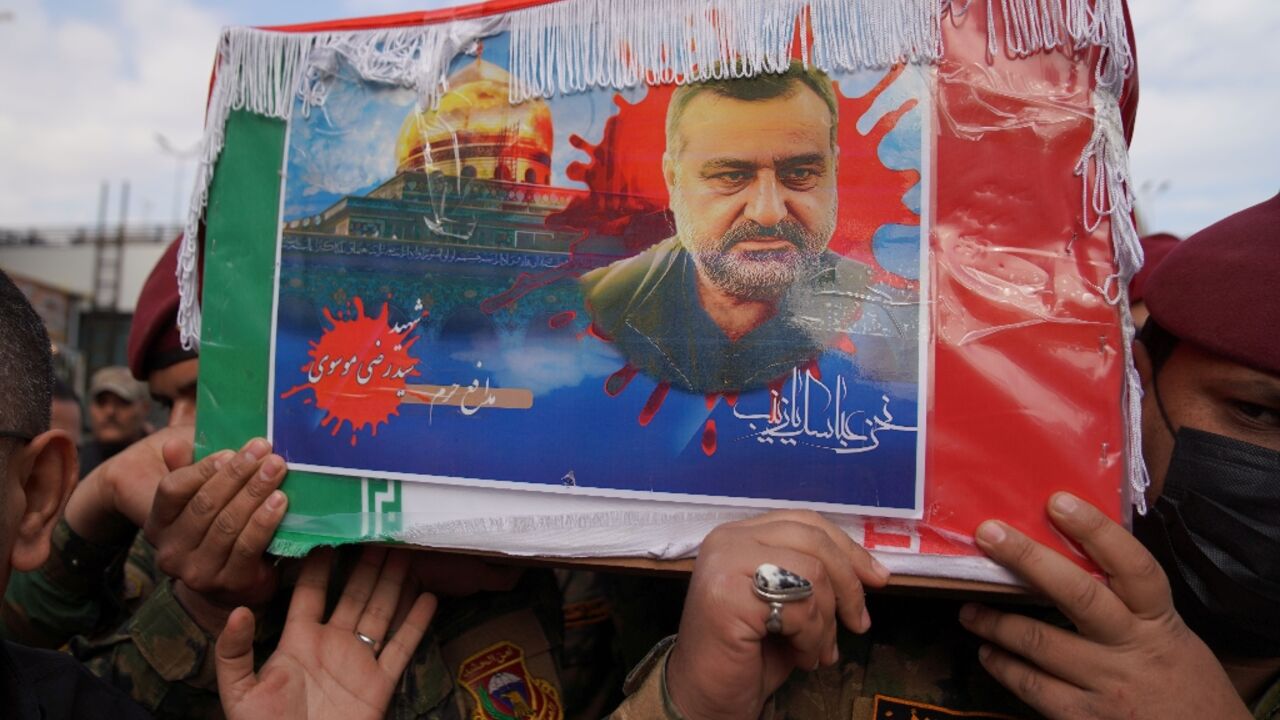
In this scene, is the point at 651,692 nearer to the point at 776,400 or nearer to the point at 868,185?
the point at 776,400

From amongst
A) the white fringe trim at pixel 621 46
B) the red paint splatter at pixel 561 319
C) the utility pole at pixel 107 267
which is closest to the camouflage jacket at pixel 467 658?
the white fringe trim at pixel 621 46

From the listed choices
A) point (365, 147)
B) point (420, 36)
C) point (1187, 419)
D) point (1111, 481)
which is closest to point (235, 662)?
point (365, 147)

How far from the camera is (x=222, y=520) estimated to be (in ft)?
4.27

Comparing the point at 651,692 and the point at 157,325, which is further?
→ the point at 157,325

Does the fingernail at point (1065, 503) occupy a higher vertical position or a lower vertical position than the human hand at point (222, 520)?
higher

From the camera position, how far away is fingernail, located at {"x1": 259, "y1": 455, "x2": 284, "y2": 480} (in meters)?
1.29

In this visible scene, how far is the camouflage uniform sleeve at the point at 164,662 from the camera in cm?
152

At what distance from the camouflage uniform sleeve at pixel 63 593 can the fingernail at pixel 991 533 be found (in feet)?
6.67

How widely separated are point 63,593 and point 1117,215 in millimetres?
2404

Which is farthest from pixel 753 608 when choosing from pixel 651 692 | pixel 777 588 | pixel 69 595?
pixel 69 595

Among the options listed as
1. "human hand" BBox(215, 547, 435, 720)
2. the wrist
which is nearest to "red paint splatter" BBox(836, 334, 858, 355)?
"human hand" BBox(215, 547, 435, 720)

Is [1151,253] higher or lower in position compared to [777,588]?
higher

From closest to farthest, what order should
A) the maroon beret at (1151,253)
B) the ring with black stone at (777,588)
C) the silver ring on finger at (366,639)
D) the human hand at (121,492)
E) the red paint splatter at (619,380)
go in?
the ring with black stone at (777,588) → the red paint splatter at (619,380) → the silver ring on finger at (366,639) → the human hand at (121,492) → the maroon beret at (1151,253)

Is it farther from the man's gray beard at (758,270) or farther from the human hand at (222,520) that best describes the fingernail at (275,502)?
the man's gray beard at (758,270)
